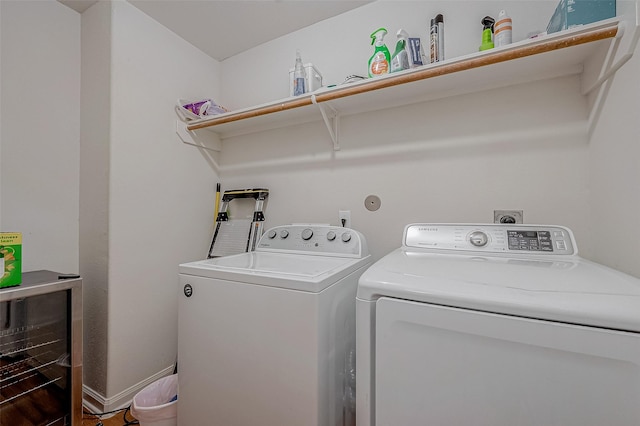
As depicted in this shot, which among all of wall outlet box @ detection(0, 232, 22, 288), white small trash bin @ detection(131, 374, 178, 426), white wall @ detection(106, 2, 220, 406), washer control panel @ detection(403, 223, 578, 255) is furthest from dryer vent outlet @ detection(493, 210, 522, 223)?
wall outlet box @ detection(0, 232, 22, 288)

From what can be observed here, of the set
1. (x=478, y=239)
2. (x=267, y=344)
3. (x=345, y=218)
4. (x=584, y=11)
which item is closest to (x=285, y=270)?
(x=267, y=344)

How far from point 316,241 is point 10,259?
1.38 m

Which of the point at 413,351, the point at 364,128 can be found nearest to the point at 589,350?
the point at 413,351

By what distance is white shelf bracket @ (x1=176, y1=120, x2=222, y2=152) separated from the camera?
189cm

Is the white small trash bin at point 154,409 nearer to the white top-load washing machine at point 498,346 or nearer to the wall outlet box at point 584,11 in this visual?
the white top-load washing machine at point 498,346

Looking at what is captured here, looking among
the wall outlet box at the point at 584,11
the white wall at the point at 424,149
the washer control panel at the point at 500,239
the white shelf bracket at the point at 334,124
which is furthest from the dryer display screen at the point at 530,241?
the white shelf bracket at the point at 334,124

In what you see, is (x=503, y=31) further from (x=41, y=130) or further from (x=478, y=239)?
(x=41, y=130)

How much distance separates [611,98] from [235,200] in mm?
2207

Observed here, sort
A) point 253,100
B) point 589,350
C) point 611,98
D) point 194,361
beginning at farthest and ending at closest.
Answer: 1. point 253,100
2. point 194,361
3. point 611,98
4. point 589,350

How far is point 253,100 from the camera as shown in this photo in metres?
2.10

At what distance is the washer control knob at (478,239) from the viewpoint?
1141mm

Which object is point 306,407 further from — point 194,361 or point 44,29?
point 44,29

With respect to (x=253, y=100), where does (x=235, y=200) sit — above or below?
below

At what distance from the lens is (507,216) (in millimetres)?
1333
